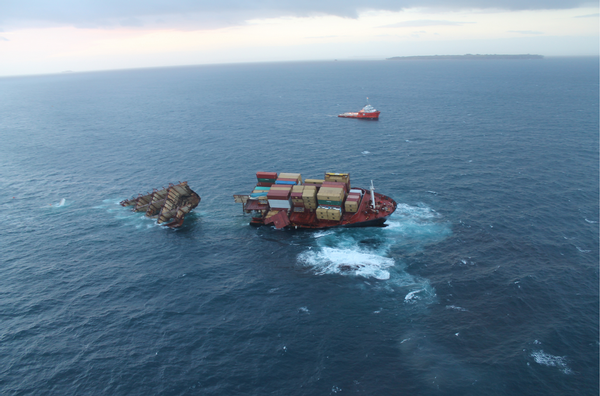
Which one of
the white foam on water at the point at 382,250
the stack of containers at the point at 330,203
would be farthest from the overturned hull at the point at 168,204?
the white foam on water at the point at 382,250

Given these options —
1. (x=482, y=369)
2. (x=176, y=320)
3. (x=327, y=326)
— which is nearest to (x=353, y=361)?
(x=327, y=326)

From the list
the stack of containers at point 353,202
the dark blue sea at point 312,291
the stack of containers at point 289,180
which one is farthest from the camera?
the stack of containers at point 289,180

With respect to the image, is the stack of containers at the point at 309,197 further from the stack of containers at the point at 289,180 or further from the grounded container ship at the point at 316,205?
the stack of containers at the point at 289,180

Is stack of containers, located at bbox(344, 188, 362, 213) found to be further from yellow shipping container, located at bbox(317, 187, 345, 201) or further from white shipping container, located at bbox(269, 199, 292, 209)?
white shipping container, located at bbox(269, 199, 292, 209)

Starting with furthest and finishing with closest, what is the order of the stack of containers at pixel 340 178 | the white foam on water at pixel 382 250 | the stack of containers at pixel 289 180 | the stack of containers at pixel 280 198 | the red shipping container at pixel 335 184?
the stack of containers at pixel 340 178 → the stack of containers at pixel 289 180 → the red shipping container at pixel 335 184 → the stack of containers at pixel 280 198 → the white foam on water at pixel 382 250

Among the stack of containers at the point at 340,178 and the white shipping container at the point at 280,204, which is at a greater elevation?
the stack of containers at the point at 340,178

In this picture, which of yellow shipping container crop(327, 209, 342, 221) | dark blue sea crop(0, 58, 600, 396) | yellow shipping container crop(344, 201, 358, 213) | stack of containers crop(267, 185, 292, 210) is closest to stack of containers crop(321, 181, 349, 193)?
yellow shipping container crop(344, 201, 358, 213)

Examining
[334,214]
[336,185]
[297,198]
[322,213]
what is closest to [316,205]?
[322,213]
